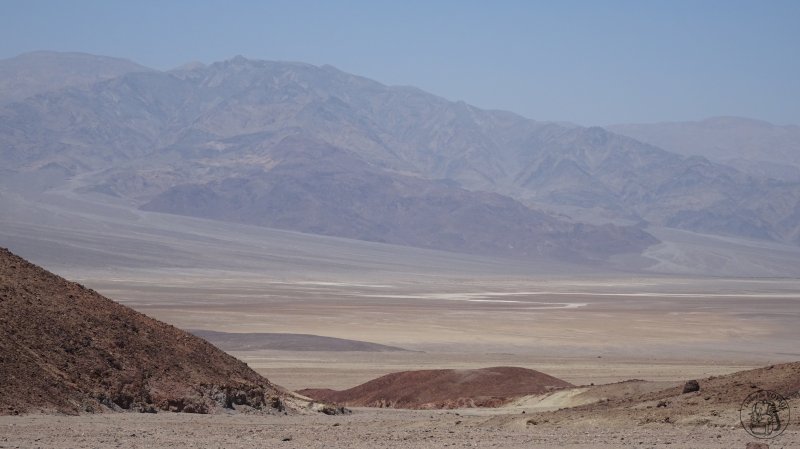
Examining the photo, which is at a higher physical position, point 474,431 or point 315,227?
point 315,227

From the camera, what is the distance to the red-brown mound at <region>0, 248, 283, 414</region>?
1526 centimetres

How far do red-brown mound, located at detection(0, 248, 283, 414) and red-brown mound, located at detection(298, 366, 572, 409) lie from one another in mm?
5319

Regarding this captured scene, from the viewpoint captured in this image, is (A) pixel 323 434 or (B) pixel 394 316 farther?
(B) pixel 394 316

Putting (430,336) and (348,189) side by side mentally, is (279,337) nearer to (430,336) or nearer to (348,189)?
(430,336)

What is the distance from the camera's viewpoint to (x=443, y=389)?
2456 cm

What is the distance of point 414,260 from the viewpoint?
14788cm

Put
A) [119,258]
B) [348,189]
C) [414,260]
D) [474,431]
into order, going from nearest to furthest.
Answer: [474,431] < [119,258] < [414,260] < [348,189]

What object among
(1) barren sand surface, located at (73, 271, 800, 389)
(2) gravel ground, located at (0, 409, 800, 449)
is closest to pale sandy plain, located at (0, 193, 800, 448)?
(2) gravel ground, located at (0, 409, 800, 449)

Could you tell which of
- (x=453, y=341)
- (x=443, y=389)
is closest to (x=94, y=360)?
(x=443, y=389)

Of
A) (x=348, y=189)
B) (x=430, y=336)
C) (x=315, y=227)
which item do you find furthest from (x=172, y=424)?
(x=348, y=189)

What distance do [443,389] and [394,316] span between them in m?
38.9

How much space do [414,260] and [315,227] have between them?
38468mm

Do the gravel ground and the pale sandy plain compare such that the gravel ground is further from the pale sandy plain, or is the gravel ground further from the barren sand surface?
the barren sand surface

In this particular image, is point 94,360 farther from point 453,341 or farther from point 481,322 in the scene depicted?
point 481,322
